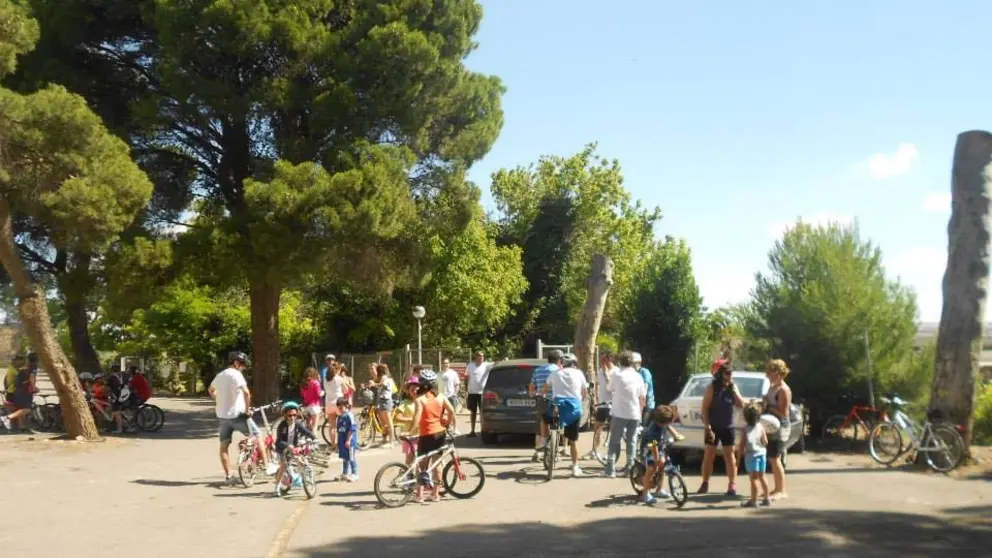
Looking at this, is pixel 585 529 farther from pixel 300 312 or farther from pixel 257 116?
pixel 300 312

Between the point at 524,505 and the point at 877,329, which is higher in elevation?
the point at 877,329

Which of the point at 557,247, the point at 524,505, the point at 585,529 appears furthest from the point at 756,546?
the point at 557,247

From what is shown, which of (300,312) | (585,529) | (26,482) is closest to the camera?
(585,529)

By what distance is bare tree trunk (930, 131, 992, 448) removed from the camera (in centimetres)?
1386

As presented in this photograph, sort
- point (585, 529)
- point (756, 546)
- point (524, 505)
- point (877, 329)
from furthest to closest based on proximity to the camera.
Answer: point (877, 329)
point (524, 505)
point (585, 529)
point (756, 546)

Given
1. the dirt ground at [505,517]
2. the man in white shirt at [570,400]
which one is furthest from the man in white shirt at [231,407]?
the man in white shirt at [570,400]

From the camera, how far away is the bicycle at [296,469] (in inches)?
448

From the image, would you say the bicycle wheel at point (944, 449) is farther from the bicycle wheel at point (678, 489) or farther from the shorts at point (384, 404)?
the shorts at point (384, 404)

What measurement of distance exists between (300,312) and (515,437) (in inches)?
1009

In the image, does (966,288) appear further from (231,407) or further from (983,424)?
(231,407)

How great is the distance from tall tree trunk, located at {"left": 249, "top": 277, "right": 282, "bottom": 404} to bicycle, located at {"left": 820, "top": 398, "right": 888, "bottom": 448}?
13557mm

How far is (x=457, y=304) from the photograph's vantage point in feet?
116

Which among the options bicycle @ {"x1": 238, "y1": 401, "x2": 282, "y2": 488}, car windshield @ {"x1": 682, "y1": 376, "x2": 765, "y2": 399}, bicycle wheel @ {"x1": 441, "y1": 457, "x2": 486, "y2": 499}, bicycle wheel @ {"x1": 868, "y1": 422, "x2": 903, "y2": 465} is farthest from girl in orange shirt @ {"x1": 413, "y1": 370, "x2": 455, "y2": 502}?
bicycle wheel @ {"x1": 868, "y1": 422, "x2": 903, "y2": 465}

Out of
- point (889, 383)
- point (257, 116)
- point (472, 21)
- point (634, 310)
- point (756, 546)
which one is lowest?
point (756, 546)
